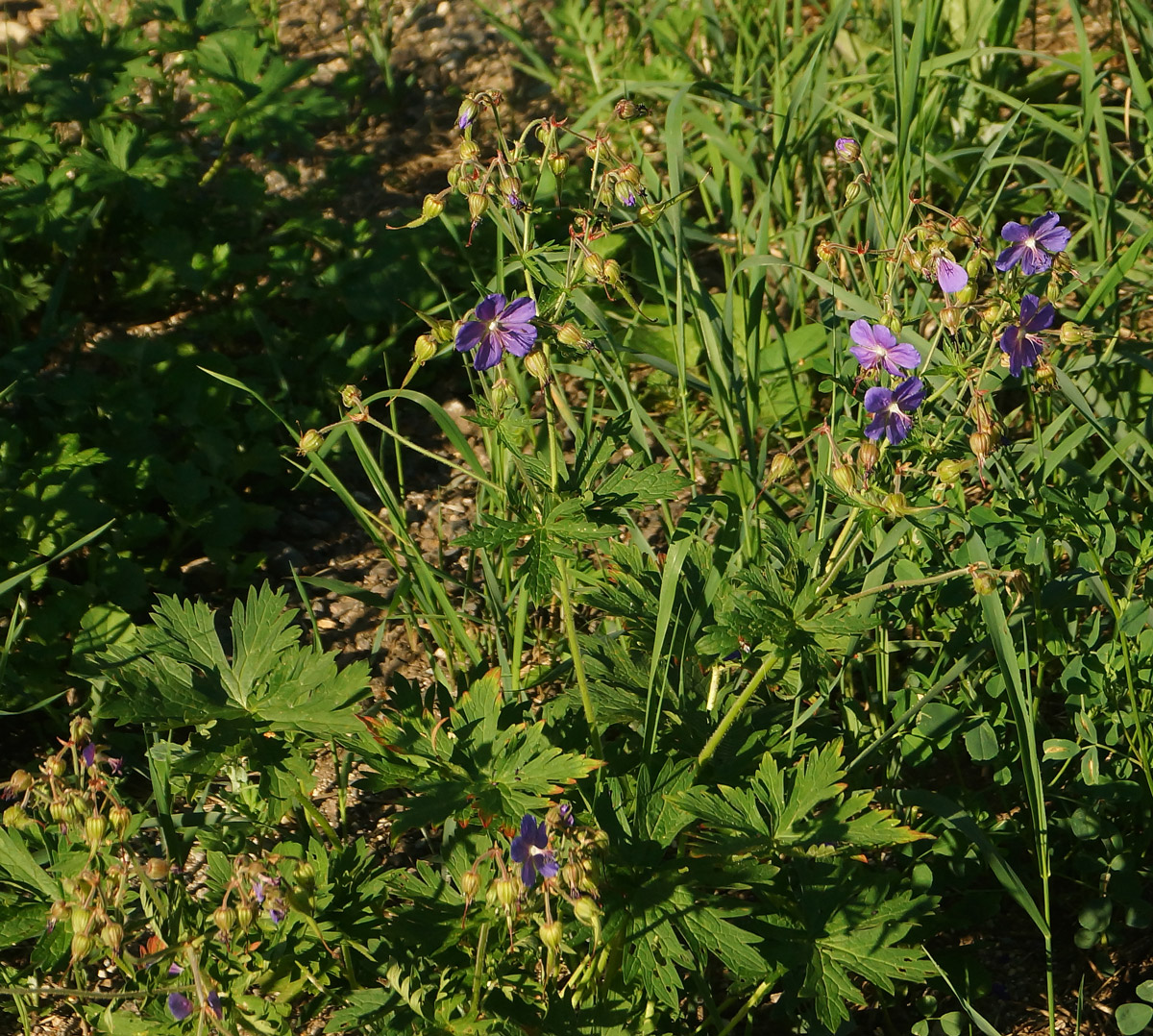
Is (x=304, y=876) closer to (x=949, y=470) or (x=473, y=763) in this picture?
(x=473, y=763)

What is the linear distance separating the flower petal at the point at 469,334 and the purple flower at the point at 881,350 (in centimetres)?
53

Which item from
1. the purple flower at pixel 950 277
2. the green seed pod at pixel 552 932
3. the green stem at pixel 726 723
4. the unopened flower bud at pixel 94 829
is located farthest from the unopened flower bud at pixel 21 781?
the purple flower at pixel 950 277

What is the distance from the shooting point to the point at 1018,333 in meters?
1.65

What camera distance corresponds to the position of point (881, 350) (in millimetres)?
1712

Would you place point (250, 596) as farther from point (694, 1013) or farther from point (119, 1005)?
point (694, 1013)

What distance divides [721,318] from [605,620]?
715mm

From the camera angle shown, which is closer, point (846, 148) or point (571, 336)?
point (571, 336)

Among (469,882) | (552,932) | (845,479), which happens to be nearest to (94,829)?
(469,882)

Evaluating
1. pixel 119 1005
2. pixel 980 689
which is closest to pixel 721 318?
pixel 980 689

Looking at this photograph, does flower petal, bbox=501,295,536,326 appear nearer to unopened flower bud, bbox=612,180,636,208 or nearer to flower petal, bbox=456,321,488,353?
flower petal, bbox=456,321,488,353

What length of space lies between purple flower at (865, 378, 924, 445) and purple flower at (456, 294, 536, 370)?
472mm

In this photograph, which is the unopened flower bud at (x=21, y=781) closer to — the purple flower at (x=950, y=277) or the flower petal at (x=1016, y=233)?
the purple flower at (x=950, y=277)

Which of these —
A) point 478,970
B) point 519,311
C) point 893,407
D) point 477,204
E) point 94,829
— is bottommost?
point 478,970

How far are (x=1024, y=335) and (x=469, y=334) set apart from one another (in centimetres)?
77
